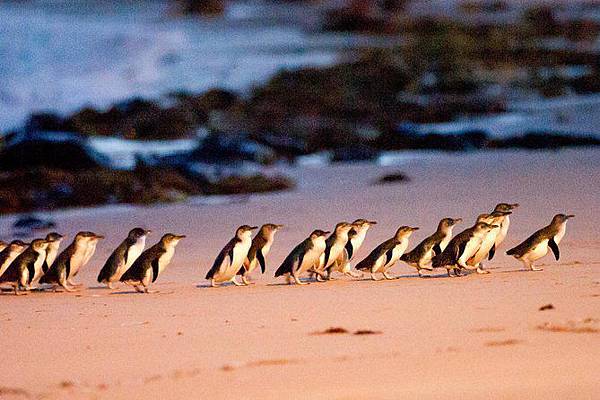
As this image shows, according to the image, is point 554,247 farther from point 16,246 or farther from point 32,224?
point 32,224

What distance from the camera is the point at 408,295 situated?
9.23 metres

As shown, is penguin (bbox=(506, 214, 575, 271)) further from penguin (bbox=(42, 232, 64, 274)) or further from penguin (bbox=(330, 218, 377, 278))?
penguin (bbox=(42, 232, 64, 274))

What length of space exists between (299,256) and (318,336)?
255 centimetres

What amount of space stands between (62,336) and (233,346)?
1.16m

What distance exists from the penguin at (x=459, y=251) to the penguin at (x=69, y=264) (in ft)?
8.32

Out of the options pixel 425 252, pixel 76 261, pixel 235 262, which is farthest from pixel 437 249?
pixel 76 261

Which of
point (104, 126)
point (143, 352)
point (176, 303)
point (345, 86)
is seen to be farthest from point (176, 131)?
point (143, 352)

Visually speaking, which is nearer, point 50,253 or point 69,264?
point 69,264

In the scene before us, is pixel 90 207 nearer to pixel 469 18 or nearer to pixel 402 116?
pixel 402 116

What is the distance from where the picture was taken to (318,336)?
26.0 ft

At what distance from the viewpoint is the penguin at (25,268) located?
10.8m

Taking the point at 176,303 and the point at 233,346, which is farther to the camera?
the point at 176,303

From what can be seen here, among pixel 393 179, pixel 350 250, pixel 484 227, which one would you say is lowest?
pixel 350 250

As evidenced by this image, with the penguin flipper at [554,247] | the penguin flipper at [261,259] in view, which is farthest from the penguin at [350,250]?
the penguin flipper at [554,247]
